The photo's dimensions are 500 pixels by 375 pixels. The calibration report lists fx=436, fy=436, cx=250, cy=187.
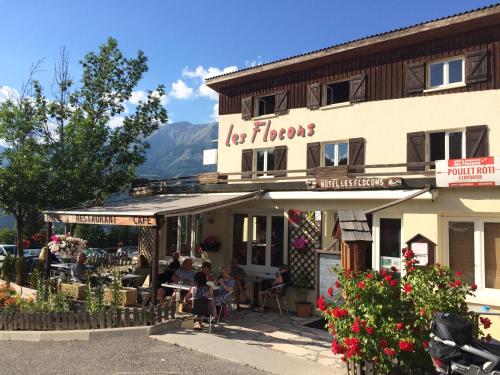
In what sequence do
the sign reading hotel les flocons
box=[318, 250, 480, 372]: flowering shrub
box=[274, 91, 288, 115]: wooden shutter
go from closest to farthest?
box=[318, 250, 480, 372]: flowering shrub → the sign reading hotel les flocons → box=[274, 91, 288, 115]: wooden shutter

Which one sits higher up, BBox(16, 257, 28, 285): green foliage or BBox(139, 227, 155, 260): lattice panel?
BBox(139, 227, 155, 260): lattice panel

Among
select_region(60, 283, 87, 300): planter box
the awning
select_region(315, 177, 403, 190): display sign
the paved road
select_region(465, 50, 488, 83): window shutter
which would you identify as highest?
select_region(465, 50, 488, 83): window shutter

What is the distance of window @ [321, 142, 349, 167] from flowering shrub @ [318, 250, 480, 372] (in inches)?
326

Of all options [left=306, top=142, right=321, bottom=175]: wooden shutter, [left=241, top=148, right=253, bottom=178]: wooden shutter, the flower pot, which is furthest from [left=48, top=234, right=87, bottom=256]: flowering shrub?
[left=306, top=142, right=321, bottom=175]: wooden shutter

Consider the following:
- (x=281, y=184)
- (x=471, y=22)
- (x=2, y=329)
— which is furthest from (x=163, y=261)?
(x=471, y=22)

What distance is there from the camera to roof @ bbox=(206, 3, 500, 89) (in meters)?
11.4

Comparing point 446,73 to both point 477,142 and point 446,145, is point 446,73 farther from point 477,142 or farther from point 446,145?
point 477,142

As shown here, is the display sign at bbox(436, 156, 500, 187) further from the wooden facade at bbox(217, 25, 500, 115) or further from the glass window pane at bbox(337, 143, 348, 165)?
the glass window pane at bbox(337, 143, 348, 165)

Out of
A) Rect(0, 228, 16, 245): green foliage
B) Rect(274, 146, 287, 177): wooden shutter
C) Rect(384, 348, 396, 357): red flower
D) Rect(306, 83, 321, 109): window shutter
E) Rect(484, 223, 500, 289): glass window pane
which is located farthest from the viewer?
Rect(0, 228, 16, 245): green foliage

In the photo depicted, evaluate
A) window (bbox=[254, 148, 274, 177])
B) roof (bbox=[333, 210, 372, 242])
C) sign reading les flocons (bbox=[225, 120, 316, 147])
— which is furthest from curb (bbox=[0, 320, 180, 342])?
sign reading les flocons (bbox=[225, 120, 316, 147])

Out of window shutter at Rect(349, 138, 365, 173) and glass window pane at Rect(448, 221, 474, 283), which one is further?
window shutter at Rect(349, 138, 365, 173)

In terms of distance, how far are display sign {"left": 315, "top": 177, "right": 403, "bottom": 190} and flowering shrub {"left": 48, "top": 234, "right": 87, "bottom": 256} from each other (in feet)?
27.5

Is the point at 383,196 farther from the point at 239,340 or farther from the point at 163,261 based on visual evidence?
the point at 163,261

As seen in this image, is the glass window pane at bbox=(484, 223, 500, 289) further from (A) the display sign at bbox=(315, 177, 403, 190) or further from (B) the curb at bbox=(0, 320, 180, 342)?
(B) the curb at bbox=(0, 320, 180, 342)
